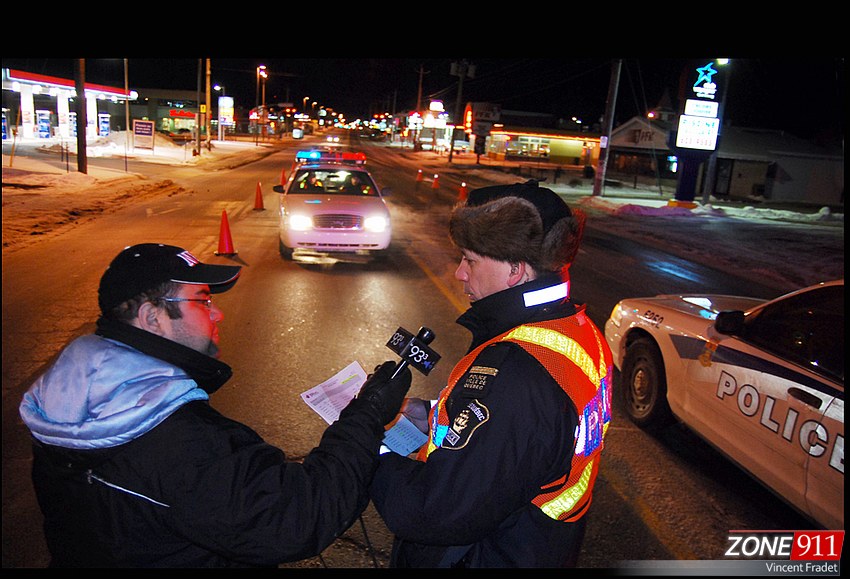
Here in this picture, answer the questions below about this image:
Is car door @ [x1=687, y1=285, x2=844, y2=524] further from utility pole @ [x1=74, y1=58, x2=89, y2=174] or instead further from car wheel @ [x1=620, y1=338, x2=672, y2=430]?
utility pole @ [x1=74, y1=58, x2=89, y2=174]

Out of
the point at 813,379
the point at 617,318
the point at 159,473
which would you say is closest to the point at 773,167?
the point at 617,318

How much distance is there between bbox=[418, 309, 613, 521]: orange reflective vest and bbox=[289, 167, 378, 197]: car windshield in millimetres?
10560

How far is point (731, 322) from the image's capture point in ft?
13.1

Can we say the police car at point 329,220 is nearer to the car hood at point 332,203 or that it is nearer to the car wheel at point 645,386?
the car hood at point 332,203

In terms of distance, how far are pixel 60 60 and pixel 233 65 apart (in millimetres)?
66515

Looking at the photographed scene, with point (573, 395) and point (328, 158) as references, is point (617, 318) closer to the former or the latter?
point (573, 395)

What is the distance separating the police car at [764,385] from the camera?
3240 millimetres

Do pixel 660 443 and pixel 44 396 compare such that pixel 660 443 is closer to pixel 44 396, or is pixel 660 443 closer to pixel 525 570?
pixel 525 570

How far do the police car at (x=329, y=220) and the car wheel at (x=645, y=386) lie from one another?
20.9 ft

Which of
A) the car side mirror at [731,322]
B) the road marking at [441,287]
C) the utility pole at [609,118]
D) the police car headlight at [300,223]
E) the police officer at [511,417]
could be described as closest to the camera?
the police officer at [511,417]

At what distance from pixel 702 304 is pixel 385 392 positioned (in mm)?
3938

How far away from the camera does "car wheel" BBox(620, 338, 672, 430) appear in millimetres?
4918

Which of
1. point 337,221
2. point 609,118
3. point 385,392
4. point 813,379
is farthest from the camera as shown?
point 609,118

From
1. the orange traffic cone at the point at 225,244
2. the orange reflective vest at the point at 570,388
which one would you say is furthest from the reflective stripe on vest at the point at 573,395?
the orange traffic cone at the point at 225,244
